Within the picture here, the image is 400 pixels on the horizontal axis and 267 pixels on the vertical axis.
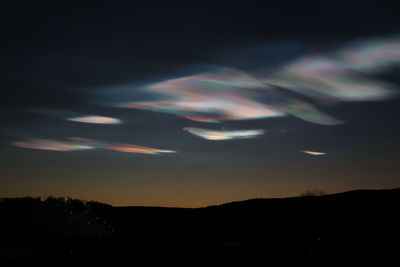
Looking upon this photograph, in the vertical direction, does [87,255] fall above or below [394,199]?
below

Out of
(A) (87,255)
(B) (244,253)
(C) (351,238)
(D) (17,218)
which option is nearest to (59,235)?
(D) (17,218)

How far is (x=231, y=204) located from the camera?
377 feet

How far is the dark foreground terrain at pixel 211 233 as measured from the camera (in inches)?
1463

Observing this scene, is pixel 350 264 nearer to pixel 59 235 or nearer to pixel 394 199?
pixel 59 235

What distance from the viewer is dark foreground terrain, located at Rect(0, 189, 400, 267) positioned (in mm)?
37156

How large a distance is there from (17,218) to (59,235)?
7.42 meters

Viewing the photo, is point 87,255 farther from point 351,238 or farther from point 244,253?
point 351,238

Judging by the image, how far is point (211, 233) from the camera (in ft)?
260

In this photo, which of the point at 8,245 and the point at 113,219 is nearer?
the point at 8,245

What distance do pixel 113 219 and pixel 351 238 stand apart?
48277mm

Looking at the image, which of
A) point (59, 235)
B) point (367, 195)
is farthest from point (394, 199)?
point (59, 235)

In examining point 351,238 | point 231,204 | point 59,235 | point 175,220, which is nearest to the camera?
point 351,238

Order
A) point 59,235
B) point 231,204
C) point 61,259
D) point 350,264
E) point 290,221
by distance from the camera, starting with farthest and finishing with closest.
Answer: point 231,204 < point 290,221 < point 59,235 < point 61,259 < point 350,264

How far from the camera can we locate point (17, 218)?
66875 mm
